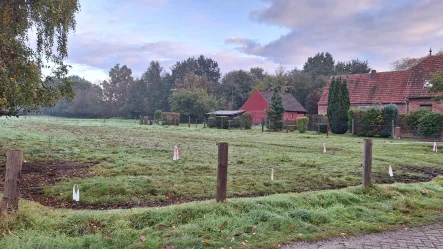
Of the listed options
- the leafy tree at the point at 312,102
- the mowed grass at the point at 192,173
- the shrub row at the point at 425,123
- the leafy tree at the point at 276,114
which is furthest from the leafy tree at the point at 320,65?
the mowed grass at the point at 192,173

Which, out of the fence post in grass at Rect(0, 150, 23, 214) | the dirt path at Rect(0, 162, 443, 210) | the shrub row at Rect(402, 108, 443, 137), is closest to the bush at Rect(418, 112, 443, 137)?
the shrub row at Rect(402, 108, 443, 137)

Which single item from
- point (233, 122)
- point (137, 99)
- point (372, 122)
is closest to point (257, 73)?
point (137, 99)

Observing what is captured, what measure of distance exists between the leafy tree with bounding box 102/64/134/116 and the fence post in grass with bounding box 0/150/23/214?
260 feet

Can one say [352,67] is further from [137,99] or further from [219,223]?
[219,223]

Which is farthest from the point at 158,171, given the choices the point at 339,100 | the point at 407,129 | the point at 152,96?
the point at 152,96

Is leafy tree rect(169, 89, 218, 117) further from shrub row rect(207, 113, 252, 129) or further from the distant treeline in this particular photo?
shrub row rect(207, 113, 252, 129)

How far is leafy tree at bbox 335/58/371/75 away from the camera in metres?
76.1

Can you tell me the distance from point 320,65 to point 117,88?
51222 millimetres

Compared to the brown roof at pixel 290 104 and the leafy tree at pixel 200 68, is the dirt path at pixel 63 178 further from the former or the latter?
the leafy tree at pixel 200 68

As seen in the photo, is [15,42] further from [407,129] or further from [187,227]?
[407,129]

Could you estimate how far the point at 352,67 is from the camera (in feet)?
A: 256

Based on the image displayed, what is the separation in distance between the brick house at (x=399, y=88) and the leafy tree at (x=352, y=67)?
33.6 meters

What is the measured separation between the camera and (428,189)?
7543 mm

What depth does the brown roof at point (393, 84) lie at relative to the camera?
36.0 meters
